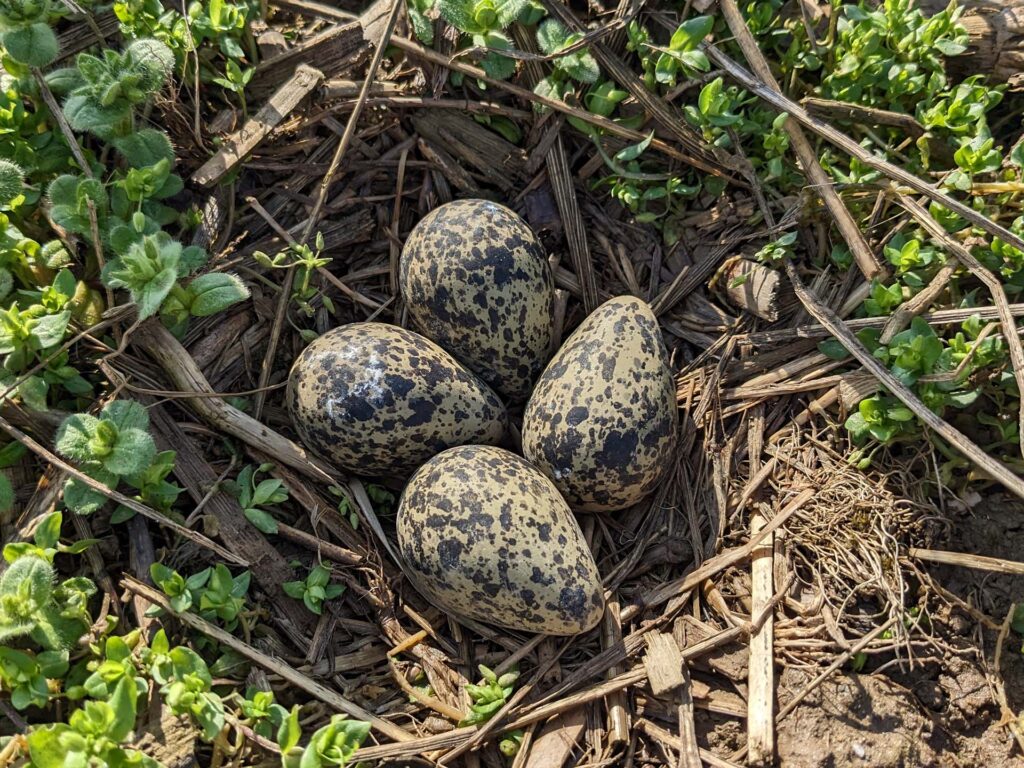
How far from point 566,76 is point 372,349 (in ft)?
3.77

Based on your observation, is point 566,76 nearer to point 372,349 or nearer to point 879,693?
point 372,349

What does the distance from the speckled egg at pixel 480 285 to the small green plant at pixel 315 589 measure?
2.81 ft

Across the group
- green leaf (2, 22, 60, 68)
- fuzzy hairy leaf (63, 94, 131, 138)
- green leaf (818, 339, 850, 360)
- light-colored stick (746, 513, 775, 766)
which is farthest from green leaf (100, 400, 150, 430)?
Answer: green leaf (818, 339, 850, 360)

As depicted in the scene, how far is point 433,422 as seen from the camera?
262 cm

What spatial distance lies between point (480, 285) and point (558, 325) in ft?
1.38

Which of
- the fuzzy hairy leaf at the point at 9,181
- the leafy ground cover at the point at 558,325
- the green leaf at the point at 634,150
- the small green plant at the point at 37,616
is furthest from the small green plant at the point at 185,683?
the green leaf at the point at 634,150

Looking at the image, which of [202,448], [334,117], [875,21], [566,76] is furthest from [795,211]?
[202,448]

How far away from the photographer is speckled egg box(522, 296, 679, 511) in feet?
8.24

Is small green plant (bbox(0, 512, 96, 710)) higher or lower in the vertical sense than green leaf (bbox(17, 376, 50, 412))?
lower

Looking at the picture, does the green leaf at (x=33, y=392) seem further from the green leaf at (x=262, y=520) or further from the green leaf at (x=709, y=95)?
the green leaf at (x=709, y=95)

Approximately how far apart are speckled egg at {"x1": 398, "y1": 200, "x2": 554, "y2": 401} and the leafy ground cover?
0.20m

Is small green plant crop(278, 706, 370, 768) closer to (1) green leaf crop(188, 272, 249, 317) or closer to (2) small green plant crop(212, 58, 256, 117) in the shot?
(1) green leaf crop(188, 272, 249, 317)

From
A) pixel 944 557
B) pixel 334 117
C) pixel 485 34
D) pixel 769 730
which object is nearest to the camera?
pixel 769 730

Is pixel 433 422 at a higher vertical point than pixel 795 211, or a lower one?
lower
